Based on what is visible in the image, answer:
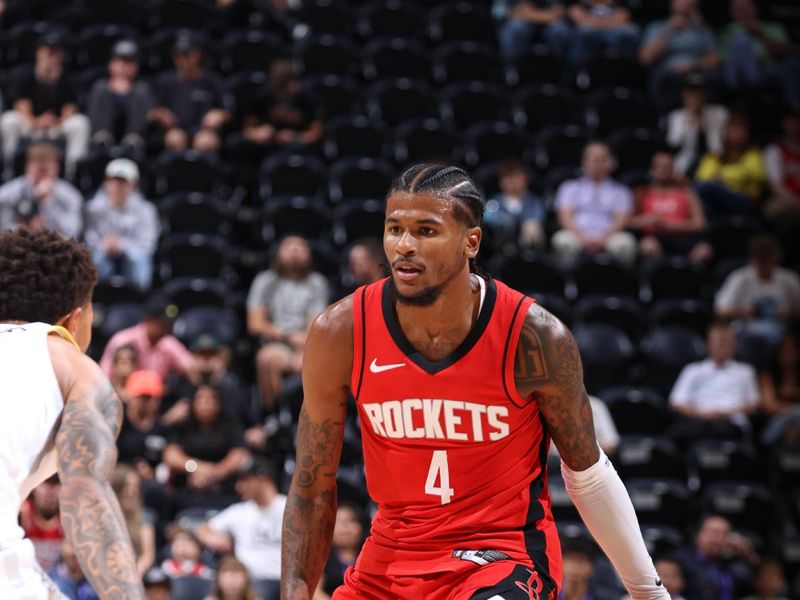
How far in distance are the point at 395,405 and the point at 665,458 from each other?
6.44 m

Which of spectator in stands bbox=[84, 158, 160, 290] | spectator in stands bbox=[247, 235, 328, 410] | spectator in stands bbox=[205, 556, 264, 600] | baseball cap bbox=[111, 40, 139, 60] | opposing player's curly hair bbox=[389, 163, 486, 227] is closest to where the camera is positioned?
opposing player's curly hair bbox=[389, 163, 486, 227]

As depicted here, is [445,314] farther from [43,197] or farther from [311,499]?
[43,197]

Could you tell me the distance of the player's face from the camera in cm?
380

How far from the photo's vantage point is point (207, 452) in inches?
378

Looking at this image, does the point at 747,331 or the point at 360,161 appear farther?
the point at 360,161

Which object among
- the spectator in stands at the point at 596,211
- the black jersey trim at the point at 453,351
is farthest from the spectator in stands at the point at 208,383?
the black jersey trim at the point at 453,351

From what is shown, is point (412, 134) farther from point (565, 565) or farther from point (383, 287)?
point (383, 287)

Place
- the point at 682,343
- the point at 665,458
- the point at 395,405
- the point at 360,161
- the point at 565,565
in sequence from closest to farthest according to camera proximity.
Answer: the point at 395,405 < the point at 565,565 < the point at 665,458 < the point at 682,343 < the point at 360,161

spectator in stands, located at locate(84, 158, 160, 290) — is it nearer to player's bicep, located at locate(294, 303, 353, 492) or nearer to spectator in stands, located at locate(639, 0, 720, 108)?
spectator in stands, located at locate(639, 0, 720, 108)

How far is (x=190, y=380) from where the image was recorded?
10086mm

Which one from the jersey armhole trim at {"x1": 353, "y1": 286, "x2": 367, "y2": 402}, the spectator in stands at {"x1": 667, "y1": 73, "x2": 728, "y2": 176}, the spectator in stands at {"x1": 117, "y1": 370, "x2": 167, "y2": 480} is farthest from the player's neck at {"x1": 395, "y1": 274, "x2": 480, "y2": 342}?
the spectator in stands at {"x1": 667, "y1": 73, "x2": 728, "y2": 176}

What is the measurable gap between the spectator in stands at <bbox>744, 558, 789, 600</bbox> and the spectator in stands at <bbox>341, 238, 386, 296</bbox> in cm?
363

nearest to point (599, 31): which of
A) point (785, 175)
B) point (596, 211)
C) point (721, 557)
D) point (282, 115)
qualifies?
point (785, 175)

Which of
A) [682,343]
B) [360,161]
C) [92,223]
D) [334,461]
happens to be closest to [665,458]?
[682,343]
